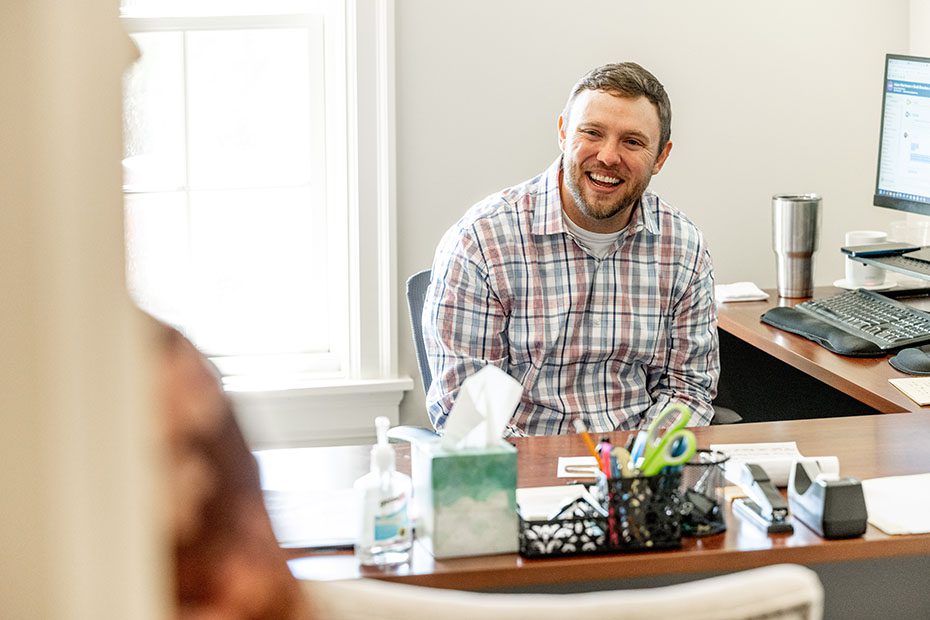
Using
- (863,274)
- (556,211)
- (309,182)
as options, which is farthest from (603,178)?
(309,182)

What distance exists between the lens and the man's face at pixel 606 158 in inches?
91.0

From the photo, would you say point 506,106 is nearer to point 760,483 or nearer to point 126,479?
point 760,483

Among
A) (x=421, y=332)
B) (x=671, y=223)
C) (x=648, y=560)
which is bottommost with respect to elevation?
(x=648, y=560)

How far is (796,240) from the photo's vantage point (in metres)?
2.93

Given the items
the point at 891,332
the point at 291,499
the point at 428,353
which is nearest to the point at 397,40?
the point at 428,353

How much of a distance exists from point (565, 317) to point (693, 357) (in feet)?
0.93

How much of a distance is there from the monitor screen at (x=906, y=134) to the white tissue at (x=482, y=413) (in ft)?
5.41

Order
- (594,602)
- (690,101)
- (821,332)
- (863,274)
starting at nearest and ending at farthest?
(594,602) → (821,332) → (863,274) → (690,101)

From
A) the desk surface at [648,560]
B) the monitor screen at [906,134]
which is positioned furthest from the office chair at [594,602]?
the monitor screen at [906,134]

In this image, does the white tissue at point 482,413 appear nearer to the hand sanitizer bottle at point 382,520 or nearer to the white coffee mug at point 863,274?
the hand sanitizer bottle at point 382,520

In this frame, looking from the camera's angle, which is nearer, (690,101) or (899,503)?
(899,503)

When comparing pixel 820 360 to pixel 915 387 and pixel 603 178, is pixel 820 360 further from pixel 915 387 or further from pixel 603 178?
pixel 603 178

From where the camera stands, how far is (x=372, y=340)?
307cm

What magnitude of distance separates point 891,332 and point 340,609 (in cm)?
237
